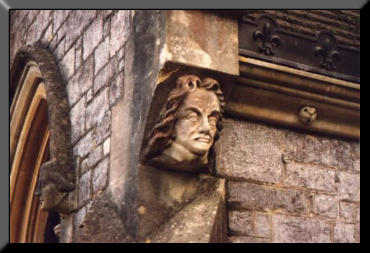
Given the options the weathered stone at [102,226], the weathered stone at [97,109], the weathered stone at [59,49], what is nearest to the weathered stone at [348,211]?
the weathered stone at [102,226]

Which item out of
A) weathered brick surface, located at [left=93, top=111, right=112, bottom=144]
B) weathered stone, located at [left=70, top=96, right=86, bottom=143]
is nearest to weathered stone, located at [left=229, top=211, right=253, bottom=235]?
weathered brick surface, located at [left=93, top=111, right=112, bottom=144]

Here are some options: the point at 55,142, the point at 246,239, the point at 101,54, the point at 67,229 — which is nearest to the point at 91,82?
the point at 101,54

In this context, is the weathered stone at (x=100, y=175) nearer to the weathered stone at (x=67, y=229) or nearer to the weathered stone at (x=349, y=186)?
the weathered stone at (x=67, y=229)

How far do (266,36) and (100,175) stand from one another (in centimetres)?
114

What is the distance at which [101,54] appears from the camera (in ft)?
19.7

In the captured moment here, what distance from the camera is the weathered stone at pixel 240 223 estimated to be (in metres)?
5.30

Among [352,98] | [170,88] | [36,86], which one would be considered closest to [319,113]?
[352,98]

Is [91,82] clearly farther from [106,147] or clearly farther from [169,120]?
[169,120]

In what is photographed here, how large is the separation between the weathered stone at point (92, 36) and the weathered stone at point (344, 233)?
5.55 ft

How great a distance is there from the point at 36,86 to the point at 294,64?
227 centimetres

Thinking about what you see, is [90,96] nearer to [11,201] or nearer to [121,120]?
[121,120]

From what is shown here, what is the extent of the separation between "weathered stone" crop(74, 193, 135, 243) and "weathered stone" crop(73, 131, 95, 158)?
588 millimetres

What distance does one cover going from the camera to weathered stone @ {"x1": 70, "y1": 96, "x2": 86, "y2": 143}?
6.13 metres

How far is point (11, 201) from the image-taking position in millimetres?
7609
